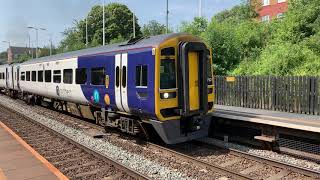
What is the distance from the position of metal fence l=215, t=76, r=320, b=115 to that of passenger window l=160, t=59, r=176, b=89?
6399 mm

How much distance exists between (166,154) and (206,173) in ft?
6.95

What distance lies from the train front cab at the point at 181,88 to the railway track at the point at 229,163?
55 centimetres

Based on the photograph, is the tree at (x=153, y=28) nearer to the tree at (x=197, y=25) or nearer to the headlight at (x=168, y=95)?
the tree at (x=197, y=25)

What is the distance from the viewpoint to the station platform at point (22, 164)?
8345 mm

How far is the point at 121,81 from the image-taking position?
1236 centimetres

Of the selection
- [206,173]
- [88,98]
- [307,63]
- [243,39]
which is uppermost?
[243,39]

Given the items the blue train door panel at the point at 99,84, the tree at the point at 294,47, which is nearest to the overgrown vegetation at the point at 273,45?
the tree at the point at 294,47

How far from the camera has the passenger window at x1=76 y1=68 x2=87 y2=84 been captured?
606 inches

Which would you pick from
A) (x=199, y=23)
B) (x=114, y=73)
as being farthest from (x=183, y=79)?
(x=199, y=23)

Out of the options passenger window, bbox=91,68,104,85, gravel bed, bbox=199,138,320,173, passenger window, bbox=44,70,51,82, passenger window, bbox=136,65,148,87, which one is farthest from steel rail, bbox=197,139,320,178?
passenger window, bbox=44,70,51,82

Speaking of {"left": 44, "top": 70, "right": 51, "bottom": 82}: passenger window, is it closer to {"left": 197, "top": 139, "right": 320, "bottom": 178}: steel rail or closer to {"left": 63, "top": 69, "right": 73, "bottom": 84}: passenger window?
{"left": 63, "top": 69, "right": 73, "bottom": 84}: passenger window

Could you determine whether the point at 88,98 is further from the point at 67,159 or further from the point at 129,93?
the point at 67,159

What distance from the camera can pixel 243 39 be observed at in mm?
27141

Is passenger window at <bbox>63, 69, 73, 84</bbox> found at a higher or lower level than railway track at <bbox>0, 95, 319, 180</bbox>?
higher
